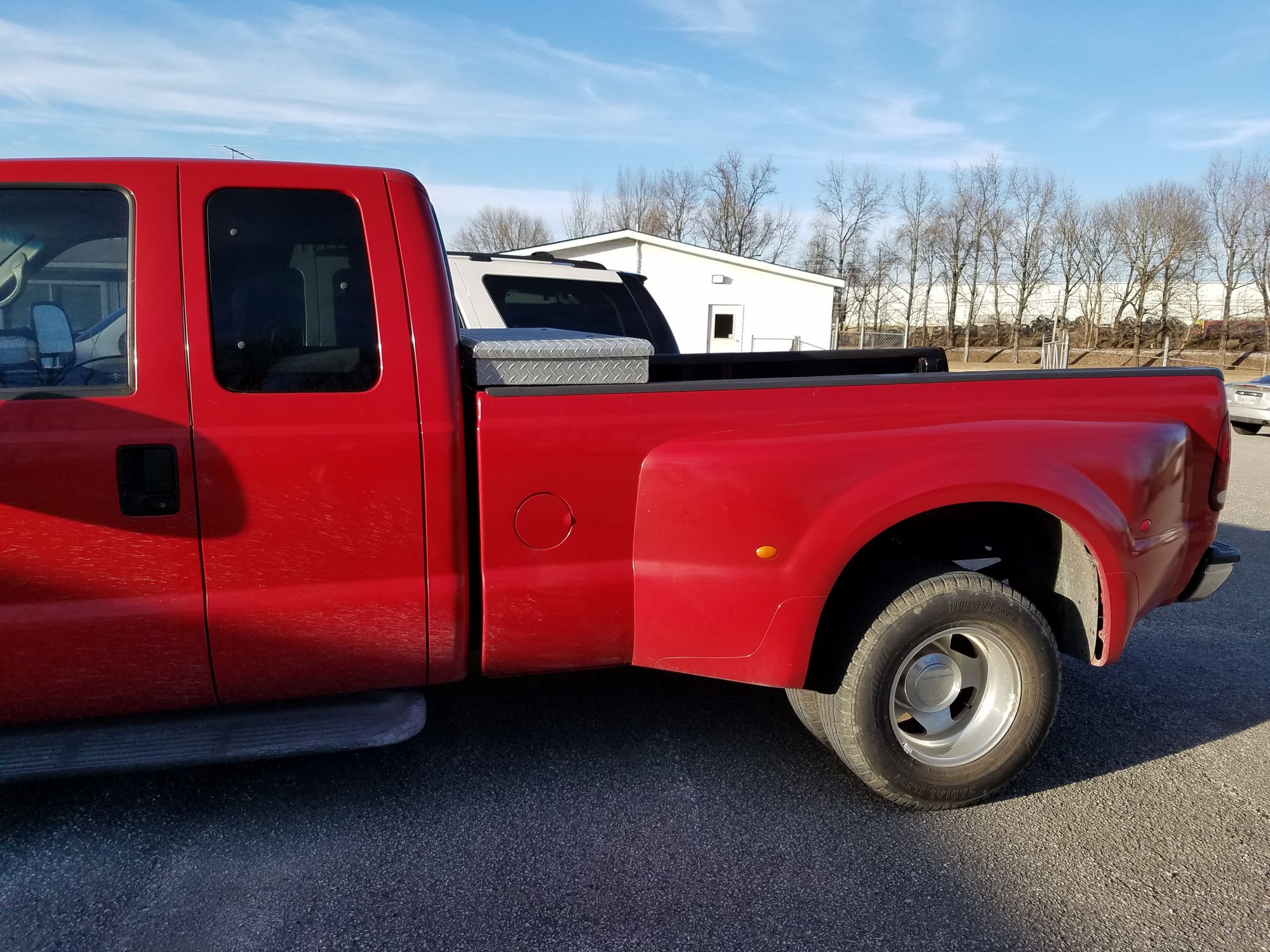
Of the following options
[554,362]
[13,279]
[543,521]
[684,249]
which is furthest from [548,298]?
[684,249]

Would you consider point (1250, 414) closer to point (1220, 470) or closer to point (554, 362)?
point (1220, 470)

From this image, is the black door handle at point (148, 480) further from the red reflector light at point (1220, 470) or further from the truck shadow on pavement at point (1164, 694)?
the red reflector light at point (1220, 470)

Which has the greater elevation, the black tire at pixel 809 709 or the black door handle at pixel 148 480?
the black door handle at pixel 148 480

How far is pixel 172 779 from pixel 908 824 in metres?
2.56

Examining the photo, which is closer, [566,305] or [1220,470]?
[1220,470]

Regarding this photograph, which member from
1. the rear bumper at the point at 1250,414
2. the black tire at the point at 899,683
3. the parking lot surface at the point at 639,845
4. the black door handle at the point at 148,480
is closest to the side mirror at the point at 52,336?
the black door handle at the point at 148,480

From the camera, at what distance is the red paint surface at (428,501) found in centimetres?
253

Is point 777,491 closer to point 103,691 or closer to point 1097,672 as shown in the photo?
point 103,691

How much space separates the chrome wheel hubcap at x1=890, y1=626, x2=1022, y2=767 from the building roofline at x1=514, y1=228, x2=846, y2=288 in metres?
21.3

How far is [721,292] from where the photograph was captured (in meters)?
24.5

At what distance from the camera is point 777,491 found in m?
2.82

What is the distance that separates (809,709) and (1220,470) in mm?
1817

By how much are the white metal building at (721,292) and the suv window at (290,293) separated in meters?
21.4

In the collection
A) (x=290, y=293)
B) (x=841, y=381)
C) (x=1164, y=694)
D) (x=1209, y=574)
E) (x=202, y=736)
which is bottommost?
(x=1164, y=694)
